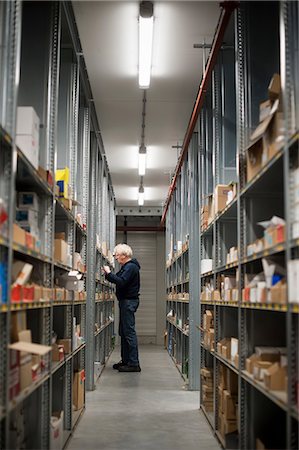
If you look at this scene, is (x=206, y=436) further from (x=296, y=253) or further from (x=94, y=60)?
(x=94, y=60)

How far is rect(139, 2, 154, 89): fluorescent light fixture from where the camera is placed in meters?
5.40

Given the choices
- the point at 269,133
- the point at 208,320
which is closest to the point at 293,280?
the point at 269,133

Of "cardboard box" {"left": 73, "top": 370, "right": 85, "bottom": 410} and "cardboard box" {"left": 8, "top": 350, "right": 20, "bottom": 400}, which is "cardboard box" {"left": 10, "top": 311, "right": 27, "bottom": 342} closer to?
"cardboard box" {"left": 8, "top": 350, "right": 20, "bottom": 400}

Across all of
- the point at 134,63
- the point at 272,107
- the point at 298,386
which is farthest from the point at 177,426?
the point at 134,63

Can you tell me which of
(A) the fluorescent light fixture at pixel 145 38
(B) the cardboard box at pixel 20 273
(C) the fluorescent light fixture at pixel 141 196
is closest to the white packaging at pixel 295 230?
(B) the cardboard box at pixel 20 273

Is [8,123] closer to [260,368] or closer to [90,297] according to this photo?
[260,368]

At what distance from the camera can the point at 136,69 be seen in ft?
23.8

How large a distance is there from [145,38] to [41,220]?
2.50 m

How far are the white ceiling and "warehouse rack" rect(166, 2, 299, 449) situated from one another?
49 cm

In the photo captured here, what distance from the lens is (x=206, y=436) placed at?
5.30m

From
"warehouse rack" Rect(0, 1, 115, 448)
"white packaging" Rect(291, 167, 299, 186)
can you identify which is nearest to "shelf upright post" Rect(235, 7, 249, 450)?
"white packaging" Rect(291, 167, 299, 186)

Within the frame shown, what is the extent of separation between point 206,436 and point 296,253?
2.94m

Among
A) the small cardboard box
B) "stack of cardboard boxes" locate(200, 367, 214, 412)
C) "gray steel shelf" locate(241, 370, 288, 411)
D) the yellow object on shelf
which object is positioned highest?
the yellow object on shelf

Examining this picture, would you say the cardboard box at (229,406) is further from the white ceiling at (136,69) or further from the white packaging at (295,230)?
the white ceiling at (136,69)
